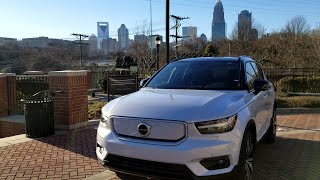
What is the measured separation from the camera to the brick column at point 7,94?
428 inches

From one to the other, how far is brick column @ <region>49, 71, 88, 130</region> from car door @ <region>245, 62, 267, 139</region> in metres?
4.11

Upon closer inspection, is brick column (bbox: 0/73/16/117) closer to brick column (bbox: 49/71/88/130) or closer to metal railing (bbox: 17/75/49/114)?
metal railing (bbox: 17/75/49/114)

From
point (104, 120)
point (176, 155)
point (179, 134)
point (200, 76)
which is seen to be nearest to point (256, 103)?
point (200, 76)

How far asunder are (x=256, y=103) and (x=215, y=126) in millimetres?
1752

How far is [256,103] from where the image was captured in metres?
5.54

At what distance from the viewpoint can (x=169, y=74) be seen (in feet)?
19.1

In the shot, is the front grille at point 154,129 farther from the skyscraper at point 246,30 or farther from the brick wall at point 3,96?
the skyscraper at point 246,30

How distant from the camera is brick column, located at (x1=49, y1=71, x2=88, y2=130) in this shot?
8601 mm

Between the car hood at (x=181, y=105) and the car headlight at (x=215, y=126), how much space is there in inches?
1.7

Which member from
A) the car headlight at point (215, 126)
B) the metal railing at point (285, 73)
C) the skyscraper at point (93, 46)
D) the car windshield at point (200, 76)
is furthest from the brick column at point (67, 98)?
the skyscraper at point (93, 46)

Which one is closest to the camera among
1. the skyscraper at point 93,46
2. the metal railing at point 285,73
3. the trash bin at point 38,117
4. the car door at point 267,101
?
the car door at point 267,101

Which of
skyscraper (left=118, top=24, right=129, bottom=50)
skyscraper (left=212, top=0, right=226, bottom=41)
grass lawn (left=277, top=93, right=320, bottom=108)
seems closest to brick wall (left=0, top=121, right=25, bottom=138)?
grass lawn (left=277, top=93, right=320, bottom=108)

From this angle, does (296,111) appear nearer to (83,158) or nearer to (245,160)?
(83,158)

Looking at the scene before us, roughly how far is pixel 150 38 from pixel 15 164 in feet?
113
